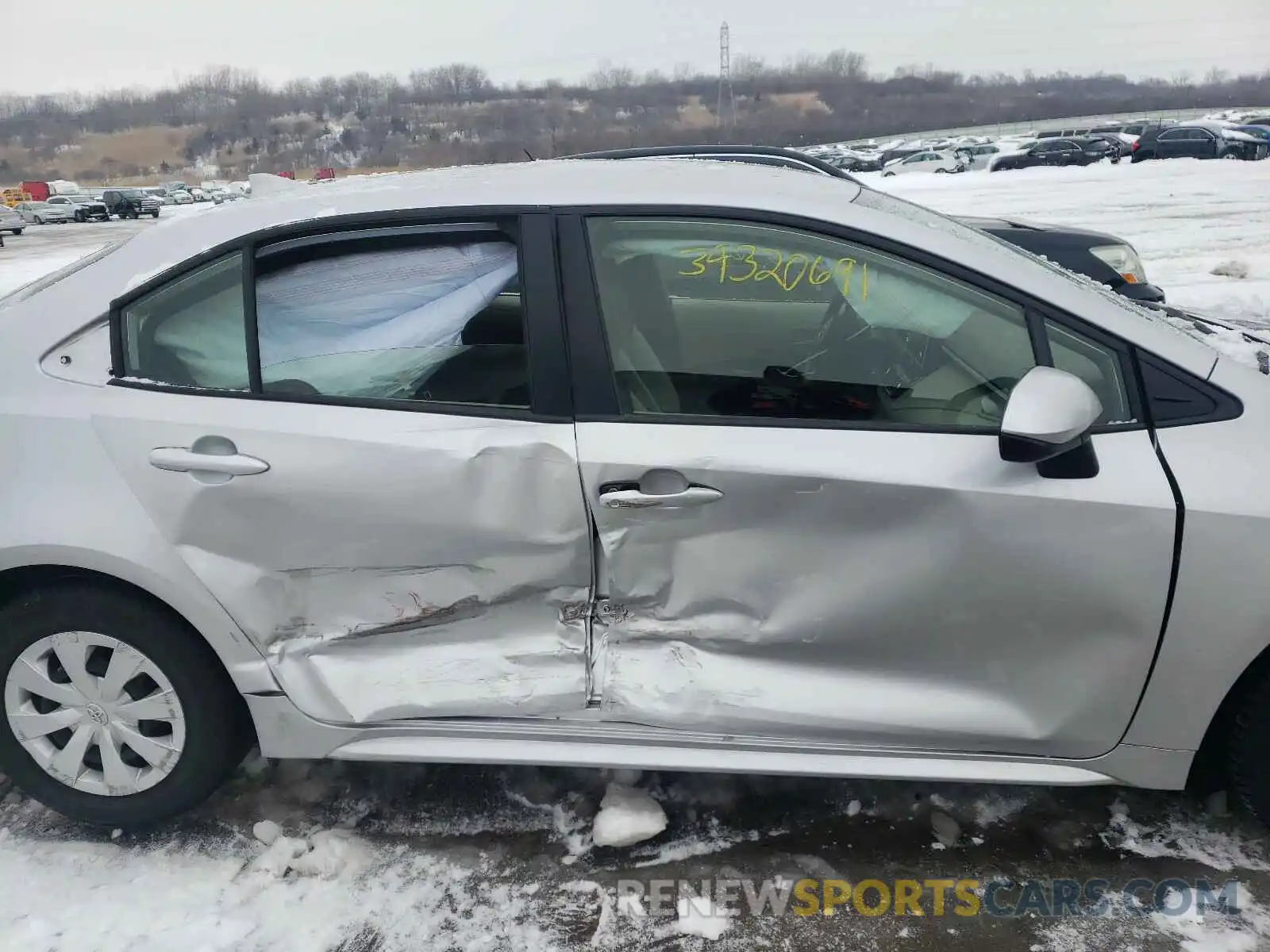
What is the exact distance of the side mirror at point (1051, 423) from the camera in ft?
6.23

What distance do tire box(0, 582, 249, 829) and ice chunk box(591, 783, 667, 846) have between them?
983 millimetres

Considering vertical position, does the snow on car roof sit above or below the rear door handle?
above

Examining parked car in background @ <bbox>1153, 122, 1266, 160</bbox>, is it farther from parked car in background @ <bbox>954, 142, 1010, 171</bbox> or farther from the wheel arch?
the wheel arch

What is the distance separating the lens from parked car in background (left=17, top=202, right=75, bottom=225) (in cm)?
3959

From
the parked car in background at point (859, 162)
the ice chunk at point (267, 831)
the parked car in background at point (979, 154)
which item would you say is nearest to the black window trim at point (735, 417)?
the ice chunk at point (267, 831)


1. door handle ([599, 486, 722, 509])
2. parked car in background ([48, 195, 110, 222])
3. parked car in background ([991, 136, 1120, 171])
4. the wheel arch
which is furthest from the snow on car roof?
parked car in background ([48, 195, 110, 222])

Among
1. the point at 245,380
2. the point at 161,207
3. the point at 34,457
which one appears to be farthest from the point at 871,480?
the point at 161,207

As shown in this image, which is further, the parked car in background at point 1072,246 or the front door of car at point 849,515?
the parked car in background at point 1072,246

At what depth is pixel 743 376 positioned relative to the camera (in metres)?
2.23

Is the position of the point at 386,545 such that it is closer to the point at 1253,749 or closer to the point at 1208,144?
the point at 1253,749

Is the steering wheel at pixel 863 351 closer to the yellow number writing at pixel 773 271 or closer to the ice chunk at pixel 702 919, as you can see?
the yellow number writing at pixel 773 271

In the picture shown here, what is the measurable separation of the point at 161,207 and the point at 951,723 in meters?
55.8

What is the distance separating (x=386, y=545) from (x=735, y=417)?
0.89 metres

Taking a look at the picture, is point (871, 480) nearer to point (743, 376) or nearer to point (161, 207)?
point (743, 376)
